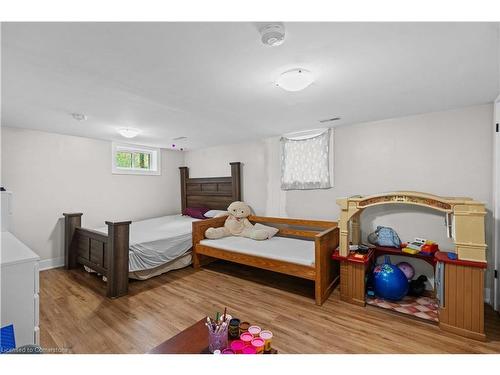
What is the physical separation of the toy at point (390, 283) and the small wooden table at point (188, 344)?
1.93m

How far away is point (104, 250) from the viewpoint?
2.77 metres

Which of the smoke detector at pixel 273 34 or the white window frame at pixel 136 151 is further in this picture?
the white window frame at pixel 136 151

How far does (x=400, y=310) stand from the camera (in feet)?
7.39

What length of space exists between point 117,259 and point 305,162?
2.83 m

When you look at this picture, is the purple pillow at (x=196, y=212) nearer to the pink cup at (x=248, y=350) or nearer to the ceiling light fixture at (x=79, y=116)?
the ceiling light fixture at (x=79, y=116)

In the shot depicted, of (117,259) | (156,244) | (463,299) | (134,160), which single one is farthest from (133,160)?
(463,299)

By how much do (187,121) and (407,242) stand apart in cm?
315

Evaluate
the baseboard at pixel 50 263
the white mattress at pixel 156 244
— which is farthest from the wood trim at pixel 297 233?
the baseboard at pixel 50 263

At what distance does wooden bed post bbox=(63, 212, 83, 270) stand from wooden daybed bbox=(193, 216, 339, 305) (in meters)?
1.77

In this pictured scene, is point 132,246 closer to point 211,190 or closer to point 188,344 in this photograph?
point 188,344

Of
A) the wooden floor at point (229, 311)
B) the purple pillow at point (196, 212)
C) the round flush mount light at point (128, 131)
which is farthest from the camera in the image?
the purple pillow at point (196, 212)

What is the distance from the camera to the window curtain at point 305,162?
337cm

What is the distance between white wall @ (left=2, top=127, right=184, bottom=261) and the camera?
3.19 m
